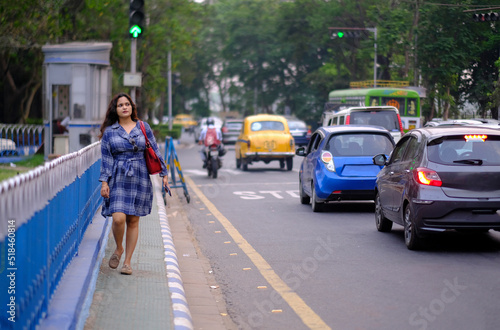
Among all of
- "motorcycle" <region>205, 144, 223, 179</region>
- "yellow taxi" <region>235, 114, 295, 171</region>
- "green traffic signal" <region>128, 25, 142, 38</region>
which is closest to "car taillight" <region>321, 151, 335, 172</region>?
"green traffic signal" <region>128, 25, 142, 38</region>

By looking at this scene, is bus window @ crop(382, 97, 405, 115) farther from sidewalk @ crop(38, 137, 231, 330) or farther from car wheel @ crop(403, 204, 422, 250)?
sidewalk @ crop(38, 137, 231, 330)

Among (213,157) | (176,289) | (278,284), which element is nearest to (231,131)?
(213,157)

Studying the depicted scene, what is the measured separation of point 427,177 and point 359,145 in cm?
493

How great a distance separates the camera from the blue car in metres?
14.0

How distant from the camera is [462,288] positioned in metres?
7.70

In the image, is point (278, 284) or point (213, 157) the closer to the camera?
point (278, 284)

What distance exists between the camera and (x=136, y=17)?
16188 millimetres

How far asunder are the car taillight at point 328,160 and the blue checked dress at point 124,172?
6.67m

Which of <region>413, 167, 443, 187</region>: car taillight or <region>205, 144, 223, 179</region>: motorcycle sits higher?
<region>413, 167, 443, 187</region>: car taillight

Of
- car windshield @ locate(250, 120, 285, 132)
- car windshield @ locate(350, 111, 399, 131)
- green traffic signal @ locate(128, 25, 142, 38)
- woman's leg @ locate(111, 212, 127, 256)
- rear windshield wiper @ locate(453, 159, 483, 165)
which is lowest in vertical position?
woman's leg @ locate(111, 212, 127, 256)

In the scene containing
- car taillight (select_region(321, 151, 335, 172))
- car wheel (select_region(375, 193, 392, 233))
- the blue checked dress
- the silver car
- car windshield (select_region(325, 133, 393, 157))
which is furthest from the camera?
the silver car

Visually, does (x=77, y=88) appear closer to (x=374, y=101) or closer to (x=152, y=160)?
(x=374, y=101)

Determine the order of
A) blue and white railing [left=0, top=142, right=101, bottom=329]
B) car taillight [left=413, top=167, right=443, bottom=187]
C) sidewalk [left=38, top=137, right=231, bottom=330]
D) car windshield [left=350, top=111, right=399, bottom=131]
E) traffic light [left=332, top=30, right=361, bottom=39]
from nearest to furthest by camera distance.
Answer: blue and white railing [left=0, top=142, right=101, bottom=329], sidewalk [left=38, top=137, right=231, bottom=330], car taillight [left=413, top=167, right=443, bottom=187], car windshield [left=350, top=111, right=399, bottom=131], traffic light [left=332, top=30, right=361, bottom=39]

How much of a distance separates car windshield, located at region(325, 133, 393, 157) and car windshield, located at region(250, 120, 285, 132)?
40.8ft
